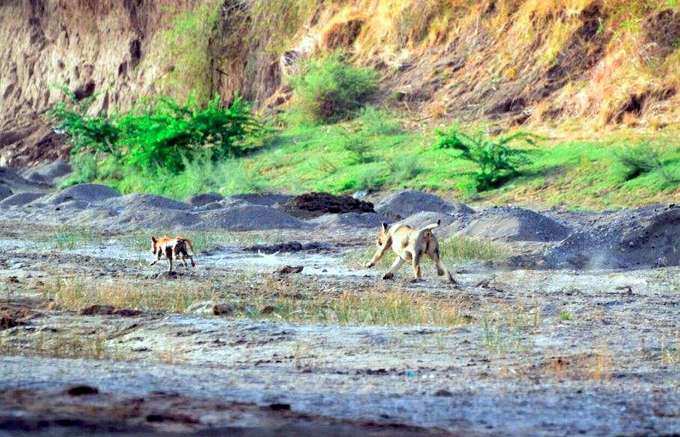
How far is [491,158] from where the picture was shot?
2720 centimetres

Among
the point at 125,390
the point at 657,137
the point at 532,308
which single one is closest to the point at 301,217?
the point at 657,137

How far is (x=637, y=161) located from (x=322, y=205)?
228 inches

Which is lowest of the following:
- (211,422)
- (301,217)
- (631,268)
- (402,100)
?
(211,422)

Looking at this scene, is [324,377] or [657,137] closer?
[324,377]

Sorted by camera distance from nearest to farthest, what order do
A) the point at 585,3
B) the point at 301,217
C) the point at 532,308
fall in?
the point at 532,308
the point at 301,217
the point at 585,3

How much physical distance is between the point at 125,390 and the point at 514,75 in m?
27.0

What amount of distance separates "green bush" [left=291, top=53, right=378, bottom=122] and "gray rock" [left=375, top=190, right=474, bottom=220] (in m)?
10.9

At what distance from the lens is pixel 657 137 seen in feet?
85.8

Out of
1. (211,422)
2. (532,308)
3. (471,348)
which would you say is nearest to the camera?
(211,422)

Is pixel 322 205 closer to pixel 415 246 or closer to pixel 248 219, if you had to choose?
pixel 248 219

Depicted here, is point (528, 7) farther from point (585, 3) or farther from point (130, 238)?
point (130, 238)

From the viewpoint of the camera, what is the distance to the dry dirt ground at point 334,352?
583cm

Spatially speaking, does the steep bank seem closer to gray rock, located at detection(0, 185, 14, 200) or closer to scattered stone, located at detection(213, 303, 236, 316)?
gray rock, located at detection(0, 185, 14, 200)

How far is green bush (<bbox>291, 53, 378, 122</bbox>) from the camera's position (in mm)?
36531
